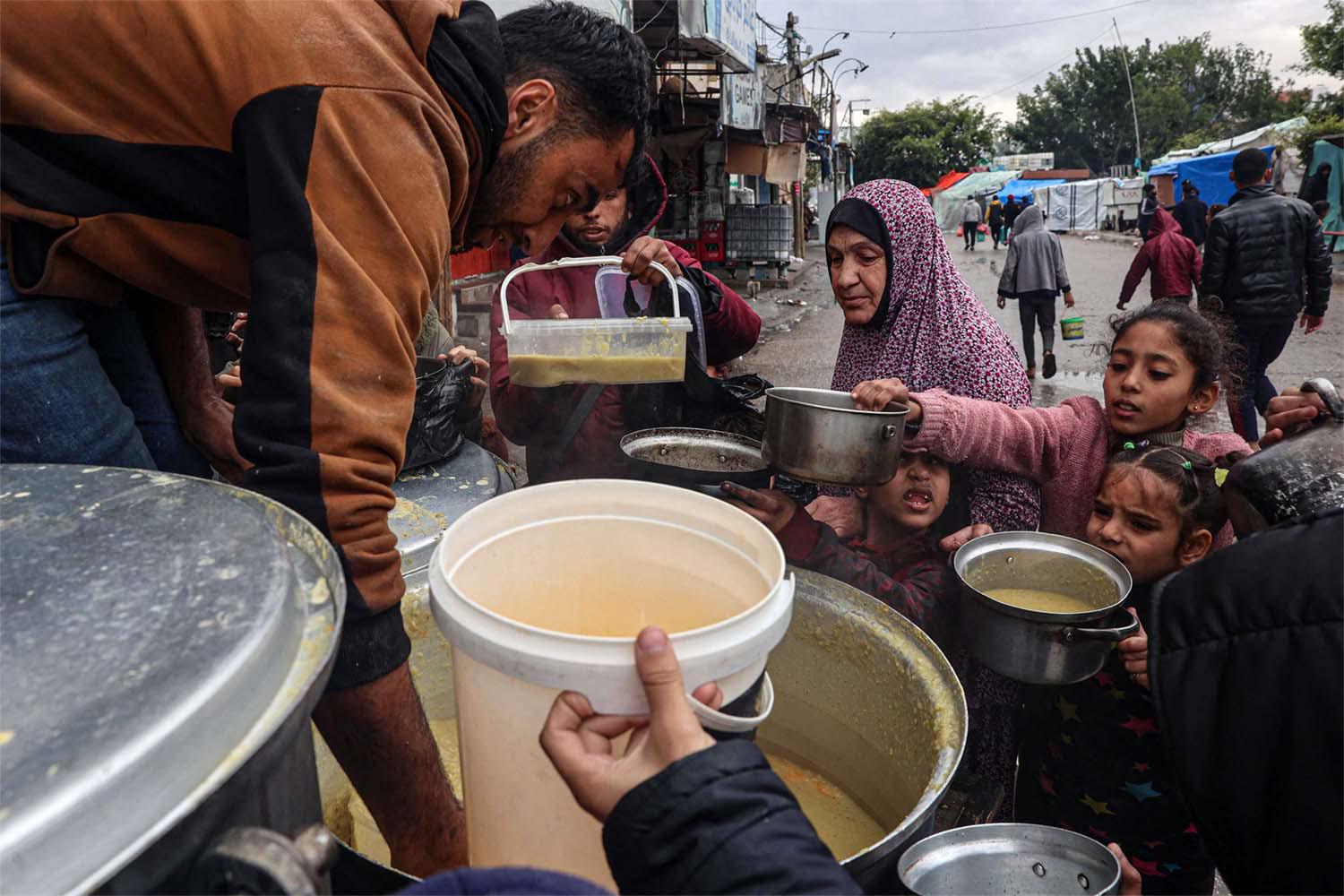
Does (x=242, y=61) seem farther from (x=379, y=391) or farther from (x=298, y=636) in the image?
(x=298, y=636)

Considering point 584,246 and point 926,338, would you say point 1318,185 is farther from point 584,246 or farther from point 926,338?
point 584,246

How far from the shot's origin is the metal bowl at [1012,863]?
4.11ft

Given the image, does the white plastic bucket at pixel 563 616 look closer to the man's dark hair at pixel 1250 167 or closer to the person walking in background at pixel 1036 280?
the man's dark hair at pixel 1250 167

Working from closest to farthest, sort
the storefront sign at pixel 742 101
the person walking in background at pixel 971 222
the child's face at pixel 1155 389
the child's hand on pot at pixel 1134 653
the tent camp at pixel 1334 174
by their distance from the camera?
the child's hand on pot at pixel 1134 653 → the child's face at pixel 1155 389 → the storefront sign at pixel 742 101 → the tent camp at pixel 1334 174 → the person walking in background at pixel 971 222

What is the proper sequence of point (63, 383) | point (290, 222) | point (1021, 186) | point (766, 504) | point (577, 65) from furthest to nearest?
point (1021, 186), point (766, 504), point (577, 65), point (63, 383), point (290, 222)

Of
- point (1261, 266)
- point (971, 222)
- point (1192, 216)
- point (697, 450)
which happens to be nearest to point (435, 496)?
point (697, 450)

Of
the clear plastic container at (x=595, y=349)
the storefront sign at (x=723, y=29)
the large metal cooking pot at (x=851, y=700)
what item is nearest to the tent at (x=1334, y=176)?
the storefront sign at (x=723, y=29)

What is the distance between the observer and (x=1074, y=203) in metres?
36.3

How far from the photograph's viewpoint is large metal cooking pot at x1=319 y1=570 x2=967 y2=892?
1557 mm

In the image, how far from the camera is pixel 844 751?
199 cm

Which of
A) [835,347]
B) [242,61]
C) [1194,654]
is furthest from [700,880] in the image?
[835,347]

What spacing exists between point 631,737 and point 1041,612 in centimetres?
Answer: 113

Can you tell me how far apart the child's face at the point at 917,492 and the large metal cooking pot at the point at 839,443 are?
43 centimetres

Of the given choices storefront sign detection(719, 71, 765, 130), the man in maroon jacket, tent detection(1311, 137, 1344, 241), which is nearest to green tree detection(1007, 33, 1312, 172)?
tent detection(1311, 137, 1344, 241)
